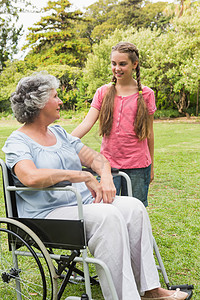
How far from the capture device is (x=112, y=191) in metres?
1.85

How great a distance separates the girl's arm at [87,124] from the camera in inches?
84.0

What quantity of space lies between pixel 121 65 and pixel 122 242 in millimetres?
1043

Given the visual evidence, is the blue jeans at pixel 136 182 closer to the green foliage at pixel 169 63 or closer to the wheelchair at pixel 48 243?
the wheelchair at pixel 48 243

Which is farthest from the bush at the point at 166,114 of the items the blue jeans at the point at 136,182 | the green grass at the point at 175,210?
the blue jeans at the point at 136,182

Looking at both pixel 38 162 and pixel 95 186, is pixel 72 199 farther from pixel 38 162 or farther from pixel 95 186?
pixel 38 162

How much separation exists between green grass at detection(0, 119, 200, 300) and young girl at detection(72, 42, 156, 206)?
11 centimetres

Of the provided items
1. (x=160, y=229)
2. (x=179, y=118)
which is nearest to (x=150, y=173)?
(x=160, y=229)

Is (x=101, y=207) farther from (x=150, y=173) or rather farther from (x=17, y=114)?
(x=150, y=173)

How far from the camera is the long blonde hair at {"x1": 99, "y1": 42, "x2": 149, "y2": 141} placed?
2.12 m

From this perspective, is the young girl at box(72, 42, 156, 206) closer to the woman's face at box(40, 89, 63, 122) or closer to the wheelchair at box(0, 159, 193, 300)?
the woman's face at box(40, 89, 63, 122)

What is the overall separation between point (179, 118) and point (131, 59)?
1558 cm

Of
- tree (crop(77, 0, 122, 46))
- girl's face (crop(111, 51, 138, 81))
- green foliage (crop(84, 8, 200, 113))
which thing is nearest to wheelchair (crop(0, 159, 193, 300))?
girl's face (crop(111, 51, 138, 81))

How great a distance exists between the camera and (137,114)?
217 cm

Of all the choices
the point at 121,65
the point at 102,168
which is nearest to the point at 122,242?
the point at 102,168
